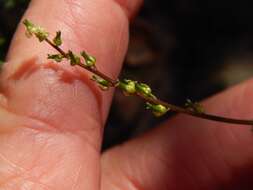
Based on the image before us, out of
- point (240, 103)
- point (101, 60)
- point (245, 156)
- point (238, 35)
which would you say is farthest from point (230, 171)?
point (238, 35)

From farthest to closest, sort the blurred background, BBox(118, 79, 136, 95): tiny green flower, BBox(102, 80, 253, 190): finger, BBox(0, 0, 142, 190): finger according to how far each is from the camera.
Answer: the blurred background → BBox(102, 80, 253, 190): finger → BBox(0, 0, 142, 190): finger → BBox(118, 79, 136, 95): tiny green flower

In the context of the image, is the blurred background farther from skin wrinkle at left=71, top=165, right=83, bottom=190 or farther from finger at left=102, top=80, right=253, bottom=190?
skin wrinkle at left=71, top=165, right=83, bottom=190

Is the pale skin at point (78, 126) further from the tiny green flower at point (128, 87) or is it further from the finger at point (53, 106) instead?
the tiny green flower at point (128, 87)

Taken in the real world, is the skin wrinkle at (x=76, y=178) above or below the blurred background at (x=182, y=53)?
below

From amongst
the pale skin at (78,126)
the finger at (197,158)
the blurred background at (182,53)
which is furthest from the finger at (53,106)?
the blurred background at (182,53)

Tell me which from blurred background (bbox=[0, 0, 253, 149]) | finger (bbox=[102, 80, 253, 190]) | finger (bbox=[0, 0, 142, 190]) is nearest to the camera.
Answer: finger (bbox=[0, 0, 142, 190])

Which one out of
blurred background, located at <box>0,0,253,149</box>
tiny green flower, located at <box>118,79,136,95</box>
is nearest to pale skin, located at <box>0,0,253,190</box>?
tiny green flower, located at <box>118,79,136,95</box>
